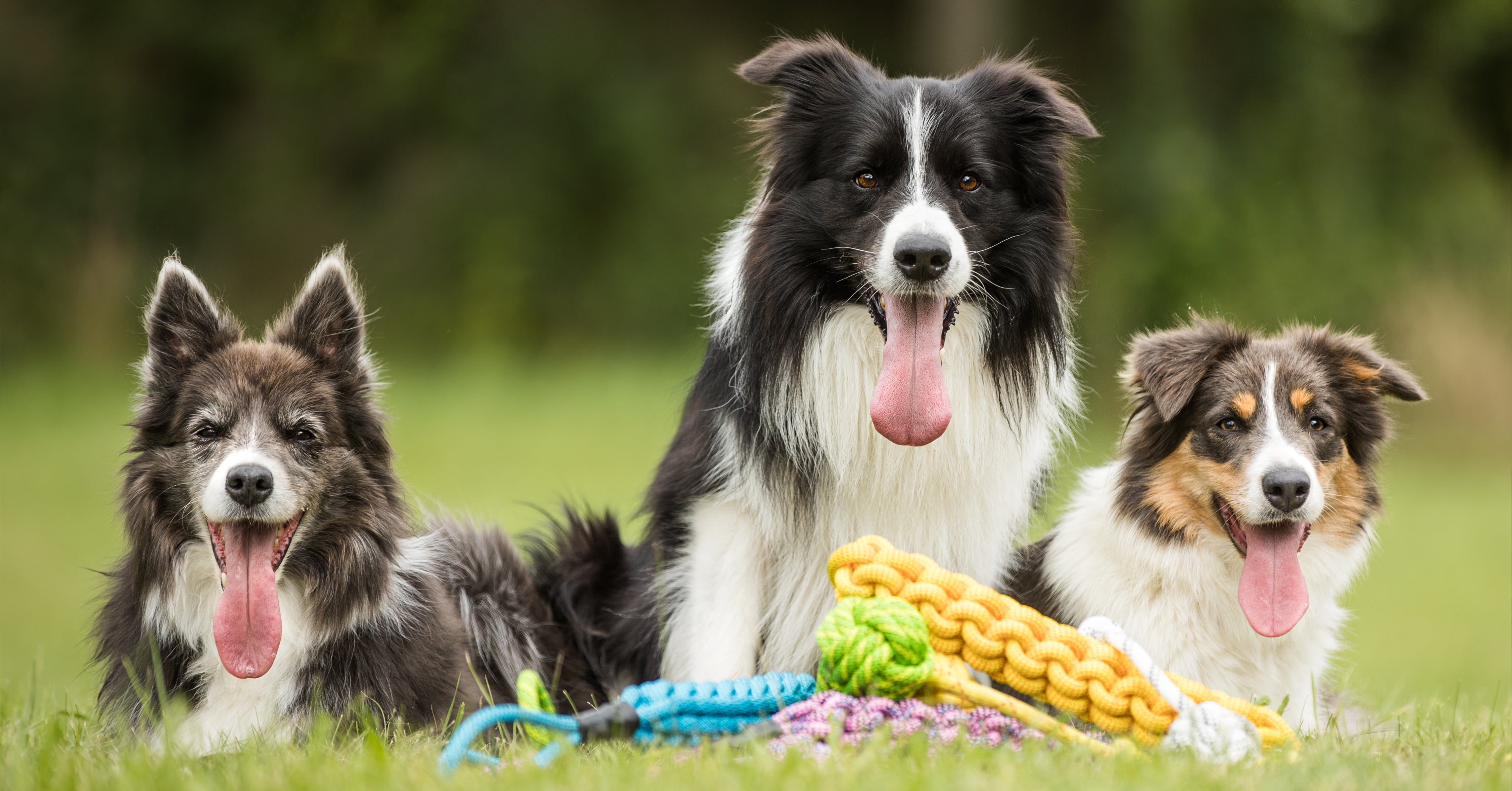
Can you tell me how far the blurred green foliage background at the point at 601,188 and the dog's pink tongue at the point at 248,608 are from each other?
659 cm

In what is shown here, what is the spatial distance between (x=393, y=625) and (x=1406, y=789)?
2.51 metres

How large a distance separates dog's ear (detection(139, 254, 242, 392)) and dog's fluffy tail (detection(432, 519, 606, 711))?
3.30ft

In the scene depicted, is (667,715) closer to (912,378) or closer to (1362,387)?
(912,378)

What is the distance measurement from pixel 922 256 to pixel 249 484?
181cm

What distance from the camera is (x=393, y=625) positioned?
11.5 ft

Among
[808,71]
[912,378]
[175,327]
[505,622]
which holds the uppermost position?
[808,71]

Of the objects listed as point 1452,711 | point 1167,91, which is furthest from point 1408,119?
Result: point 1452,711

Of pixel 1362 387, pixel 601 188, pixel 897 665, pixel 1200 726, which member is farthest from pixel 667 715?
pixel 601 188

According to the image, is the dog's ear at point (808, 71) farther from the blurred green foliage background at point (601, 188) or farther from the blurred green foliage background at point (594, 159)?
the blurred green foliage background at point (594, 159)

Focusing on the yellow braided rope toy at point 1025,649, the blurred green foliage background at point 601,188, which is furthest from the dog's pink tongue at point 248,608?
the blurred green foliage background at point 601,188

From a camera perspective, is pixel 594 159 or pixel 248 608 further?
pixel 594 159

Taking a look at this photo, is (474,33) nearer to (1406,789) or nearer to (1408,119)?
(1408,119)

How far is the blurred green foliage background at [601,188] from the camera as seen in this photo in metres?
11.9

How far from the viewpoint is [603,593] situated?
4.41 metres
